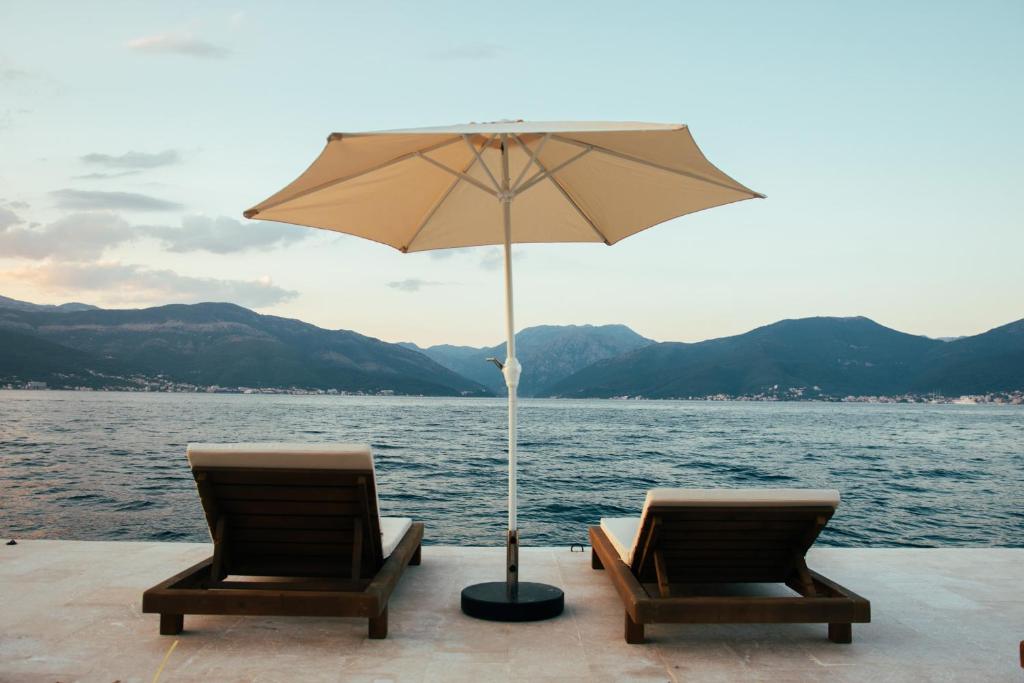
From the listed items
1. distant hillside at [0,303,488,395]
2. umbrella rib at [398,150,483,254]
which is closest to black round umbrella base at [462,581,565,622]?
umbrella rib at [398,150,483,254]

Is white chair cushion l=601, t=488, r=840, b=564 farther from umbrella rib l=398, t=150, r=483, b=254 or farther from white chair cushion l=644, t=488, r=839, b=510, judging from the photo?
umbrella rib l=398, t=150, r=483, b=254

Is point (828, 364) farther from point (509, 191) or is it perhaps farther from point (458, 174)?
point (458, 174)

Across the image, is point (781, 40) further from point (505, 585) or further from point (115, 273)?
point (115, 273)

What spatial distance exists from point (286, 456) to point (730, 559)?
231cm

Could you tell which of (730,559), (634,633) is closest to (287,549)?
(634,633)

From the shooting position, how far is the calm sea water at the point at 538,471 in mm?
21828

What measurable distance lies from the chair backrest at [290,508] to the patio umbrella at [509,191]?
0.73 m

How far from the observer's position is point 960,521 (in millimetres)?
24859

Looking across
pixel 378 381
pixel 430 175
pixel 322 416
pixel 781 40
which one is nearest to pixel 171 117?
pixel 781 40

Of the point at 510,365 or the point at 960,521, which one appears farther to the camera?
the point at 960,521

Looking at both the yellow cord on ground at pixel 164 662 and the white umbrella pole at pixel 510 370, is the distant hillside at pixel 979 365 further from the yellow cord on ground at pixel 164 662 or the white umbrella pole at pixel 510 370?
the yellow cord on ground at pixel 164 662

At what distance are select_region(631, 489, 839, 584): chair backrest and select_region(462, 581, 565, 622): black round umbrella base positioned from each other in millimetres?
493

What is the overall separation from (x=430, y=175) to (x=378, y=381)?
13325cm

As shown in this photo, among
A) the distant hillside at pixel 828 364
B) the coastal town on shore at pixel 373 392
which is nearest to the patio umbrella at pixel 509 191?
the coastal town on shore at pixel 373 392
